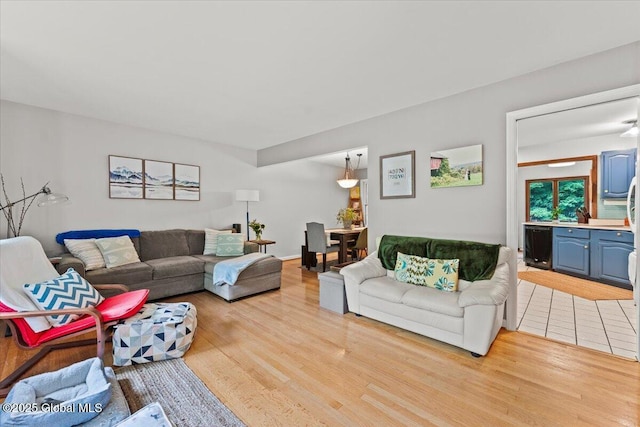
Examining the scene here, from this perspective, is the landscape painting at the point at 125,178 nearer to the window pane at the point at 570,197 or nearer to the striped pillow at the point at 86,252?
the striped pillow at the point at 86,252

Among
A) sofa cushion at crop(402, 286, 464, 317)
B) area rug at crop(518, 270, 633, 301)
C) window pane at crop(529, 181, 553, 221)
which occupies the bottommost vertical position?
area rug at crop(518, 270, 633, 301)

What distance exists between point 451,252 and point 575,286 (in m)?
2.79

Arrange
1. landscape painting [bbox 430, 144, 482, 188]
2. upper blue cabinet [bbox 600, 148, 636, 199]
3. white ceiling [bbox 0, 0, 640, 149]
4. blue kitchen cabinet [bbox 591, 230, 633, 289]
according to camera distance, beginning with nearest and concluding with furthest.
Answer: white ceiling [bbox 0, 0, 640, 149]
landscape painting [bbox 430, 144, 482, 188]
blue kitchen cabinet [bbox 591, 230, 633, 289]
upper blue cabinet [bbox 600, 148, 636, 199]

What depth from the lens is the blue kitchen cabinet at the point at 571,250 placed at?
449 cm

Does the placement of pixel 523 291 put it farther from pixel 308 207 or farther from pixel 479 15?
pixel 308 207

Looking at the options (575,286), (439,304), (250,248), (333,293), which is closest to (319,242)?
(250,248)

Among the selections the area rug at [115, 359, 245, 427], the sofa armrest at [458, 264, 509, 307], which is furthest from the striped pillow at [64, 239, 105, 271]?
the sofa armrest at [458, 264, 509, 307]

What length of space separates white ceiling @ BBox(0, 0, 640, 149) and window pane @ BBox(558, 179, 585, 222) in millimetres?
4614

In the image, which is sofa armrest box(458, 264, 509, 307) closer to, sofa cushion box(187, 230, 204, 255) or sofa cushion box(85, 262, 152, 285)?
sofa cushion box(85, 262, 152, 285)

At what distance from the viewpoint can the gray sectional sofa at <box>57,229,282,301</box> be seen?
3348 millimetres

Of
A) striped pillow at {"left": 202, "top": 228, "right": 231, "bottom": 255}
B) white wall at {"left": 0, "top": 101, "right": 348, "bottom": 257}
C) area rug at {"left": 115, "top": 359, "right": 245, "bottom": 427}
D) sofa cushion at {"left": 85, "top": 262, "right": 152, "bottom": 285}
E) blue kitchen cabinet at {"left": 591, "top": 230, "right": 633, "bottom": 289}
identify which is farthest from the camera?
striped pillow at {"left": 202, "top": 228, "right": 231, "bottom": 255}

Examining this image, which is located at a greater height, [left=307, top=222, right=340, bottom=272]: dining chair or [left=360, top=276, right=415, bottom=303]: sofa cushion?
[left=307, top=222, right=340, bottom=272]: dining chair

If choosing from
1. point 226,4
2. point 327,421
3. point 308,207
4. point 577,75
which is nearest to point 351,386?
point 327,421

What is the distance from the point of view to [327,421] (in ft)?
5.32
